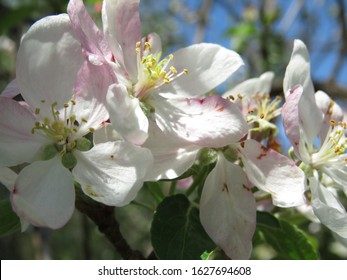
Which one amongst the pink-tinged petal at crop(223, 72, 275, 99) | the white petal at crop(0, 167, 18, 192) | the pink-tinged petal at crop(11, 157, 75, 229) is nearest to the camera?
the pink-tinged petal at crop(11, 157, 75, 229)

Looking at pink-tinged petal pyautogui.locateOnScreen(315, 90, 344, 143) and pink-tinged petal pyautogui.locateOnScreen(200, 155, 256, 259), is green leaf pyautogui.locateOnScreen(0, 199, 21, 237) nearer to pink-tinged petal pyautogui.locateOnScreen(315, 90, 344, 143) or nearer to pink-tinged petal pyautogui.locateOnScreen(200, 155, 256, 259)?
pink-tinged petal pyautogui.locateOnScreen(200, 155, 256, 259)

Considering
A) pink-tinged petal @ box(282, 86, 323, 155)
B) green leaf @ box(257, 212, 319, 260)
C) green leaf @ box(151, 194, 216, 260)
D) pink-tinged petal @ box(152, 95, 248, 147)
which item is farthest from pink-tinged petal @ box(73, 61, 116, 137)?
green leaf @ box(257, 212, 319, 260)

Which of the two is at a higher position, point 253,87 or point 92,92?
point 92,92

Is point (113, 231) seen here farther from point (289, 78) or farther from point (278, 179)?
point (289, 78)

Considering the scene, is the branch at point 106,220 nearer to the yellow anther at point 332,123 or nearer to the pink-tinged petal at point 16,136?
the pink-tinged petal at point 16,136

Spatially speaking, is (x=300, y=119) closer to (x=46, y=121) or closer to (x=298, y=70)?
(x=298, y=70)

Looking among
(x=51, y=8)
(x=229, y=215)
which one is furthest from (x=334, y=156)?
(x=51, y=8)

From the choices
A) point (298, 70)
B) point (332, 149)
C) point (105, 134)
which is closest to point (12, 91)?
point (105, 134)
